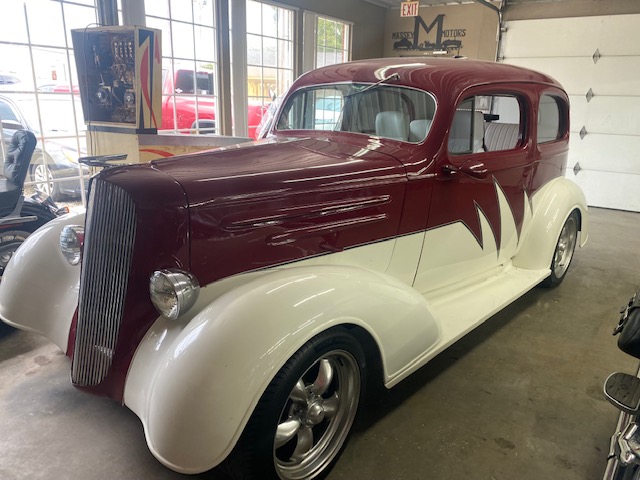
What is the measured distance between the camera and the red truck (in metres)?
5.56

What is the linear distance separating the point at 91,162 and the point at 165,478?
1867mm

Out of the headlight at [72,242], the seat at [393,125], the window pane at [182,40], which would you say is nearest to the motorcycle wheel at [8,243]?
the headlight at [72,242]

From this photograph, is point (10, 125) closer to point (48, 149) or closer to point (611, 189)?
point (48, 149)

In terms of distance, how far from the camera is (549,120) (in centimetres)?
362

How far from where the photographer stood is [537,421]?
7.42 ft

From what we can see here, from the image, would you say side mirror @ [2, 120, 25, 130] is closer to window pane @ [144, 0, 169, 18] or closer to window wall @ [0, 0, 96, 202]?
window wall @ [0, 0, 96, 202]

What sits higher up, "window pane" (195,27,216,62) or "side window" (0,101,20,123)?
"window pane" (195,27,216,62)

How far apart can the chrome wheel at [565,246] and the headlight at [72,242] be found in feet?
10.7

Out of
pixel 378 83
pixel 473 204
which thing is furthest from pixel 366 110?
pixel 473 204

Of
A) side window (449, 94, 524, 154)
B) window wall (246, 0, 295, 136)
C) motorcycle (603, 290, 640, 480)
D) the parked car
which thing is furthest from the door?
window wall (246, 0, 295, 136)

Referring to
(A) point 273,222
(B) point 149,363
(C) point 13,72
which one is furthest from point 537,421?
(C) point 13,72

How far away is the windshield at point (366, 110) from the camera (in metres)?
2.55

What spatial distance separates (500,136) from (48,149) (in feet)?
13.3

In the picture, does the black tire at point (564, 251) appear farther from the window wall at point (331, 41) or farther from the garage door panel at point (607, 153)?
the window wall at point (331, 41)
